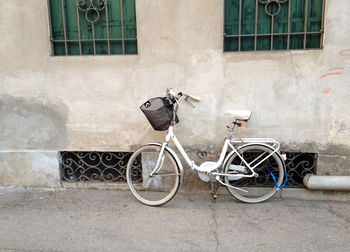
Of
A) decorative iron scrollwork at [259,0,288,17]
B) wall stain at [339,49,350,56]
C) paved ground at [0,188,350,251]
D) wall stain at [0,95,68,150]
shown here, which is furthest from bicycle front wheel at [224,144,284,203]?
wall stain at [0,95,68,150]

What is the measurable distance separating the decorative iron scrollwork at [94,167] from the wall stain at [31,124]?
0.95ft

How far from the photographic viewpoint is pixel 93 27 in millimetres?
3834

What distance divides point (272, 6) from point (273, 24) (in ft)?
0.76

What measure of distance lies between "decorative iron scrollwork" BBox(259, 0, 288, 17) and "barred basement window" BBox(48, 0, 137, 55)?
5.91 feet

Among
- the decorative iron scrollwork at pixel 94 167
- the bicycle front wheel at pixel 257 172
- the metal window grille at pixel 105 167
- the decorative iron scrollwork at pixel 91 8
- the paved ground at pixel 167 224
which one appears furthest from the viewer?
the decorative iron scrollwork at pixel 94 167

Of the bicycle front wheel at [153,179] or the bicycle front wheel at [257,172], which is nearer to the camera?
the bicycle front wheel at [257,172]

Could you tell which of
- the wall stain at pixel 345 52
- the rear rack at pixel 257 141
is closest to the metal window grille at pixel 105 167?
the rear rack at pixel 257 141

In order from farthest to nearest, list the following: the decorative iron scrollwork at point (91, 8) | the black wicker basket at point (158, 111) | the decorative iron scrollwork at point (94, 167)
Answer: the decorative iron scrollwork at point (94, 167) < the decorative iron scrollwork at point (91, 8) < the black wicker basket at point (158, 111)

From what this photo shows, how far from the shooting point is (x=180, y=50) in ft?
12.0

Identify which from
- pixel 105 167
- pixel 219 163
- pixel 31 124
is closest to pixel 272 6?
pixel 219 163

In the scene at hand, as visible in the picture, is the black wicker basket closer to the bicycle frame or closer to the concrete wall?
the bicycle frame

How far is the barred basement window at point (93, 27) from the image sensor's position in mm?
3789

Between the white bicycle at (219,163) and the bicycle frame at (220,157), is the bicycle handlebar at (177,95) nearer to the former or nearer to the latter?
the white bicycle at (219,163)

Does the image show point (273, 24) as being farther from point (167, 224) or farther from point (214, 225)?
point (167, 224)
